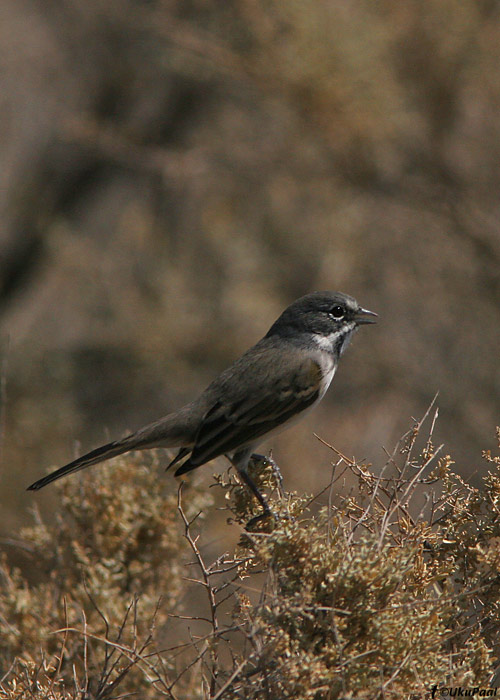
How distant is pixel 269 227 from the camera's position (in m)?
11.1

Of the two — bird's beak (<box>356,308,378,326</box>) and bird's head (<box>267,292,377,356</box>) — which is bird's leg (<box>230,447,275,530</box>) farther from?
bird's beak (<box>356,308,378,326</box>)

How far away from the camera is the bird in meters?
4.25

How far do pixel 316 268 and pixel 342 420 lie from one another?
2194 mm

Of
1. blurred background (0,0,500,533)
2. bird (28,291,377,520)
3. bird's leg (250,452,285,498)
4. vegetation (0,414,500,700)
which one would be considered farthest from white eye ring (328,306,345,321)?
blurred background (0,0,500,533)

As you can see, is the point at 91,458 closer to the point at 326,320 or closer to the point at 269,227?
the point at 326,320

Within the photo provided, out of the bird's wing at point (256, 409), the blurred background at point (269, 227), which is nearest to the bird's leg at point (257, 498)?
the bird's wing at point (256, 409)

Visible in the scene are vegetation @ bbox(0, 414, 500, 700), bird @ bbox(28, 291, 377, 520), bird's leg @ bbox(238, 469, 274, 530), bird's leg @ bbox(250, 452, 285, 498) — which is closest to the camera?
vegetation @ bbox(0, 414, 500, 700)

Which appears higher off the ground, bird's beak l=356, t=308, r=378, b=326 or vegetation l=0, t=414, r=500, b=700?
bird's beak l=356, t=308, r=378, b=326

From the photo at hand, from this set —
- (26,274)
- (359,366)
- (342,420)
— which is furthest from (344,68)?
(26,274)

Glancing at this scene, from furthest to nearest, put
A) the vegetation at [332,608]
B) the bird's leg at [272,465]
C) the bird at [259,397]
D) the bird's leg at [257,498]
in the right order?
the bird at [259,397] < the bird's leg at [272,465] < the bird's leg at [257,498] < the vegetation at [332,608]

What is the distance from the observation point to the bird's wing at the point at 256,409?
4.27m

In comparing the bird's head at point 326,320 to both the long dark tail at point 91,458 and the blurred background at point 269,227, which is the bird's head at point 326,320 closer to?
the long dark tail at point 91,458

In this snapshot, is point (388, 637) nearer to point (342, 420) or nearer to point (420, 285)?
point (342, 420)

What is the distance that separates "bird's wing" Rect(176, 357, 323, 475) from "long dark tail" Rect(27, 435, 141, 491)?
0.30 meters
